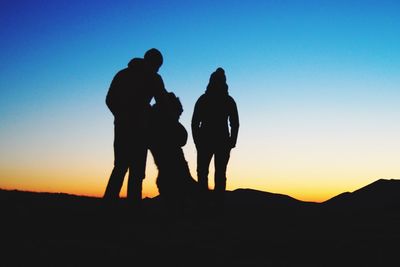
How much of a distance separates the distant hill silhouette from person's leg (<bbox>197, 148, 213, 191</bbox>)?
391cm

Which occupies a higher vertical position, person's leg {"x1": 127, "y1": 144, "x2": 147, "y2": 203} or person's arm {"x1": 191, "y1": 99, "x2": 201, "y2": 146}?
person's arm {"x1": 191, "y1": 99, "x2": 201, "y2": 146}

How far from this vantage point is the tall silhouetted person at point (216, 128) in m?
7.52

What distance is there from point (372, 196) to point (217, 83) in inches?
223

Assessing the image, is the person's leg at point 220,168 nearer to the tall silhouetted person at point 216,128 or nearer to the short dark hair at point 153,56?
the tall silhouetted person at point 216,128

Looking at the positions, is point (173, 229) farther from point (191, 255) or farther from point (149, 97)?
point (149, 97)

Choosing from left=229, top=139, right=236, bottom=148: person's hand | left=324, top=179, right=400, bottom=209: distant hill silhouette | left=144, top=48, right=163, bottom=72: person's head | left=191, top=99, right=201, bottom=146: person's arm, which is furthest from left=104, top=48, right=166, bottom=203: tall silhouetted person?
left=324, top=179, right=400, bottom=209: distant hill silhouette

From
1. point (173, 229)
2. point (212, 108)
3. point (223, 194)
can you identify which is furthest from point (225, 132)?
point (173, 229)

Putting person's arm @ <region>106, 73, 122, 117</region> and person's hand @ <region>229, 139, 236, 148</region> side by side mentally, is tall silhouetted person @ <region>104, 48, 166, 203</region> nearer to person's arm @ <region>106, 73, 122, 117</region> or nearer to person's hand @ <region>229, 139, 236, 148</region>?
person's arm @ <region>106, 73, 122, 117</region>

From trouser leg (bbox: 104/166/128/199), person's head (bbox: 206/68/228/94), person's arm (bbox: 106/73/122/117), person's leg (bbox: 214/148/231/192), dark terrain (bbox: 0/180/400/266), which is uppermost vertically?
person's head (bbox: 206/68/228/94)

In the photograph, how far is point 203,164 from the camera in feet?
24.5

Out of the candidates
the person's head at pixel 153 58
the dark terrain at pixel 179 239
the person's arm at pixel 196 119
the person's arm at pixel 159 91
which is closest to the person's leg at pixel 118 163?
the dark terrain at pixel 179 239

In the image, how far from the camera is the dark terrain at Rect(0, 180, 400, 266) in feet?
10.1

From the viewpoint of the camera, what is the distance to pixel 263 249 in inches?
144

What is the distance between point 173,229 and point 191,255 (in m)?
1.56
